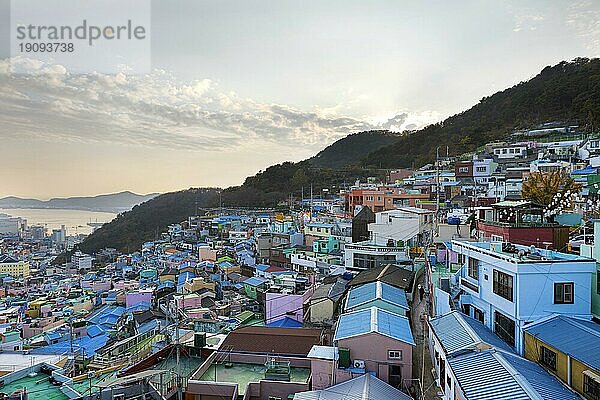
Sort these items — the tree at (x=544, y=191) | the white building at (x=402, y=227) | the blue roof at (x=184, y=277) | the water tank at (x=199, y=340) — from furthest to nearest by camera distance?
the blue roof at (x=184, y=277) < the white building at (x=402, y=227) < the tree at (x=544, y=191) < the water tank at (x=199, y=340)

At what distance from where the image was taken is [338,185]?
43844mm

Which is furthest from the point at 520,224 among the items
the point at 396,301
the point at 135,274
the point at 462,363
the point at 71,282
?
the point at 71,282

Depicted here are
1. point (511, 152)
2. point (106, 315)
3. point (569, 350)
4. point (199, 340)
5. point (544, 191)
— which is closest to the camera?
point (569, 350)

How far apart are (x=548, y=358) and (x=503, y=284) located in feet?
4.53

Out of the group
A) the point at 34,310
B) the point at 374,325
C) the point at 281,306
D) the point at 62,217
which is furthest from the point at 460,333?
the point at 62,217

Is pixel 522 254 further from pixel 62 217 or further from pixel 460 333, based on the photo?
pixel 62 217

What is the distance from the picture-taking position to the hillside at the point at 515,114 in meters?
38.2

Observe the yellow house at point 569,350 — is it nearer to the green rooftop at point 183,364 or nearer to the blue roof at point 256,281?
the green rooftop at point 183,364

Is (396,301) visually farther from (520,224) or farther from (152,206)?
(152,206)

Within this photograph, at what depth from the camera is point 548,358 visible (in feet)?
21.0

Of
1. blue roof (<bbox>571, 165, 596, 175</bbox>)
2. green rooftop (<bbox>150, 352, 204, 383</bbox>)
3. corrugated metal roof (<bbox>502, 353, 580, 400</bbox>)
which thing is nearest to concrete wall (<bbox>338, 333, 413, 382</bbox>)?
corrugated metal roof (<bbox>502, 353, 580, 400</bbox>)

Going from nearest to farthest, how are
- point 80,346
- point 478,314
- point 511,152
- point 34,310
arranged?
point 478,314 → point 80,346 → point 34,310 → point 511,152

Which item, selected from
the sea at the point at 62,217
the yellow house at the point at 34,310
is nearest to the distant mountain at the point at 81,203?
the sea at the point at 62,217

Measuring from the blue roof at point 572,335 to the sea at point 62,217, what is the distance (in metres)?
99.1
